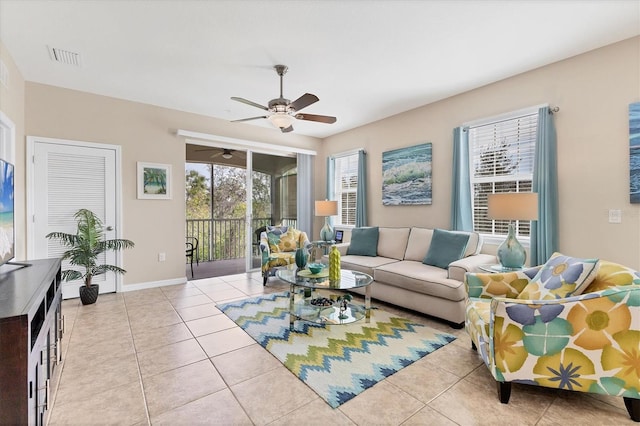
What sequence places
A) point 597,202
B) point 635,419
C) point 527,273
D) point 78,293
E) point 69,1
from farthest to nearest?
point 78,293, point 597,202, point 527,273, point 69,1, point 635,419

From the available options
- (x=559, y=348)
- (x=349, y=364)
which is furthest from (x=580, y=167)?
(x=349, y=364)

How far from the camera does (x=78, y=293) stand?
3875 millimetres

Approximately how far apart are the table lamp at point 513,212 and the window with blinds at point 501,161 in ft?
1.39

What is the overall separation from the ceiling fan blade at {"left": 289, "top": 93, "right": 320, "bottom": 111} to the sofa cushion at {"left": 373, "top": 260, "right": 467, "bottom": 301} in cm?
203

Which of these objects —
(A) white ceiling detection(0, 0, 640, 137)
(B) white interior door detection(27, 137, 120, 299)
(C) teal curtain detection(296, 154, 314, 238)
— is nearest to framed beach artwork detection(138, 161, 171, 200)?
(B) white interior door detection(27, 137, 120, 299)

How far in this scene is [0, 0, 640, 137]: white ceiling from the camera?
2232mm

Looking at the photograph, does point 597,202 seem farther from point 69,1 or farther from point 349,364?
point 69,1

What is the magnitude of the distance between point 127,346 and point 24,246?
2.20 meters

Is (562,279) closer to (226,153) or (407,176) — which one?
(407,176)

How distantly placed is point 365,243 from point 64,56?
4.07 metres

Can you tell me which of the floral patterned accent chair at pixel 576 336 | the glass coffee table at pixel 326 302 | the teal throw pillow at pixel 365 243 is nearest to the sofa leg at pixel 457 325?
the glass coffee table at pixel 326 302

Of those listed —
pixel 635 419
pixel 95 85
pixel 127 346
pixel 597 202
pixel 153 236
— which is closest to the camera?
pixel 635 419

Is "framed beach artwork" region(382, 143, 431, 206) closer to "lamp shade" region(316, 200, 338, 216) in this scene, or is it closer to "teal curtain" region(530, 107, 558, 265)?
"lamp shade" region(316, 200, 338, 216)

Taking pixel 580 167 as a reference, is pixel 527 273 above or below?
below
